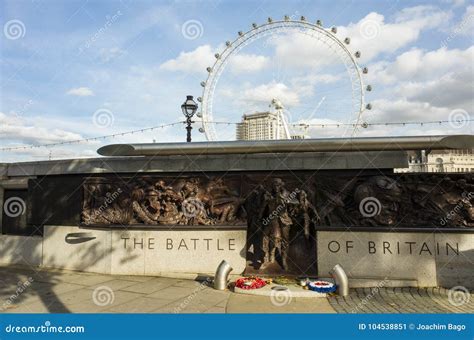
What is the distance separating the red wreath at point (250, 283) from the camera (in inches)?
337

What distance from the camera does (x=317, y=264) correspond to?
960cm

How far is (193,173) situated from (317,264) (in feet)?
16.2

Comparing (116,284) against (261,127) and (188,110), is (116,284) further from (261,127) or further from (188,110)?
(261,127)

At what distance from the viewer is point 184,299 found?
→ 796 centimetres

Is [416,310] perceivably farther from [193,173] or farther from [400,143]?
[193,173]

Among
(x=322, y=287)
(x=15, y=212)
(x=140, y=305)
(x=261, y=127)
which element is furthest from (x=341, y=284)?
(x=261, y=127)

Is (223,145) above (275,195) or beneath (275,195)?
above

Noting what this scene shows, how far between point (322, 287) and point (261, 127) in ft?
72.9

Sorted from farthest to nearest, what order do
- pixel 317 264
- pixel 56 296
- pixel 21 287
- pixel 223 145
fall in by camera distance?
pixel 223 145, pixel 317 264, pixel 21 287, pixel 56 296

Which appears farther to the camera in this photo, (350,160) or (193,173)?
(193,173)

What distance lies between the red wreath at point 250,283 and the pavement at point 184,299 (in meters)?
0.35

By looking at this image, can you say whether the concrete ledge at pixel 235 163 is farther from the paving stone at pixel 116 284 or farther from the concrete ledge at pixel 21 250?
the paving stone at pixel 116 284

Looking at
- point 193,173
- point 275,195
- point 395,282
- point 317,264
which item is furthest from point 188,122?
point 395,282

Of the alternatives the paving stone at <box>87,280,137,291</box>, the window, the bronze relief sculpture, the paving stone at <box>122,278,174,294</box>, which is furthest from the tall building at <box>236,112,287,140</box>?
the paving stone at <box>87,280,137,291</box>
